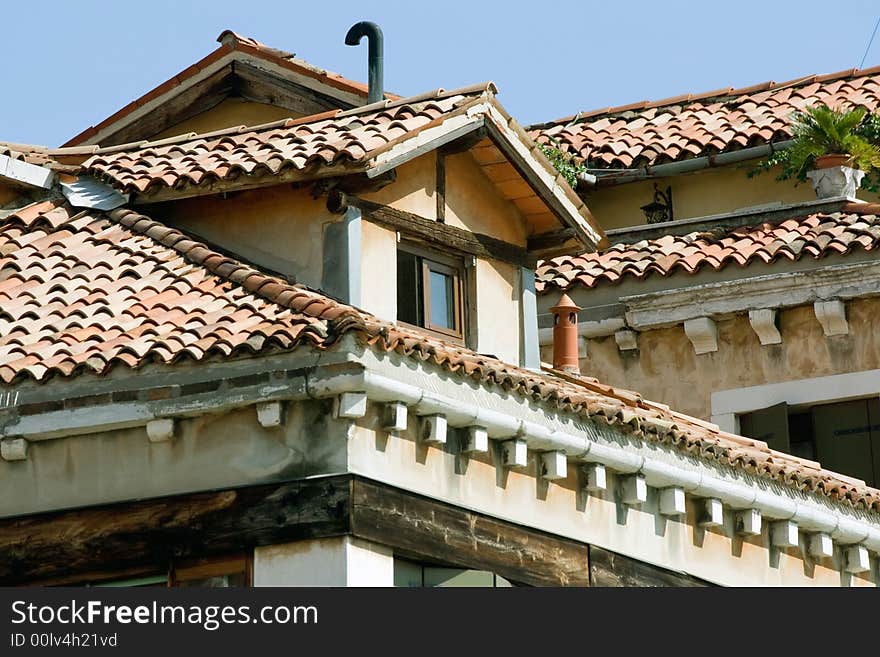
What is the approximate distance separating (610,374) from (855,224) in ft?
9.37

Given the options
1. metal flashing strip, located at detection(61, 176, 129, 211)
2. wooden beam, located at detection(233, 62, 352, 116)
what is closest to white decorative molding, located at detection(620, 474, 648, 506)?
metal flashing strip, located at detection(61, 176, 129, 211)

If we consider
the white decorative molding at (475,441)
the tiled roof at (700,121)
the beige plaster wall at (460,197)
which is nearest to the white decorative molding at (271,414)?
the white decorative molding at (475,441)

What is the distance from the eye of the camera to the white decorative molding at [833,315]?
77.6 feet

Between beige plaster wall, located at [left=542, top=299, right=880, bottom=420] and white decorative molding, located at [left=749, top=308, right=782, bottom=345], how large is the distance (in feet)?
0.27

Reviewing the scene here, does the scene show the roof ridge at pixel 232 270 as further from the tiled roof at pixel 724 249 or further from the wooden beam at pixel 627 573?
the tiled roof at pixel 724 249

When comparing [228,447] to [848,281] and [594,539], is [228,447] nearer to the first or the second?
[594,539]

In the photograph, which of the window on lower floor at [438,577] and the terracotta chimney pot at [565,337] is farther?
the terracotta chimney pot at [565,337]

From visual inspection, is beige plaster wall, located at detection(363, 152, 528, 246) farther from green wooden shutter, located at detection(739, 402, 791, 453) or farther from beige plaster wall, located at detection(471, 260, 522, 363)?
green wooden shutter, located at detection(739, 402, 791, 453)

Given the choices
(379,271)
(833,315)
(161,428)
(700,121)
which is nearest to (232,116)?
(379,271)

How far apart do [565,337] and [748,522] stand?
9.68ft

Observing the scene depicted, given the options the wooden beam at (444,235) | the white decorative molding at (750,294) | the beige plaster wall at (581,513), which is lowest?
the beige plaster wall at (581,513)

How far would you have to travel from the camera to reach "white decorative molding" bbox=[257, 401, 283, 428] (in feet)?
52.5

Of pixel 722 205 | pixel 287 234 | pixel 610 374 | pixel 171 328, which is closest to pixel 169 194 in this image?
pixel 287 234

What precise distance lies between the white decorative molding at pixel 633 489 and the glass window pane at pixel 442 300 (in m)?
1.86
